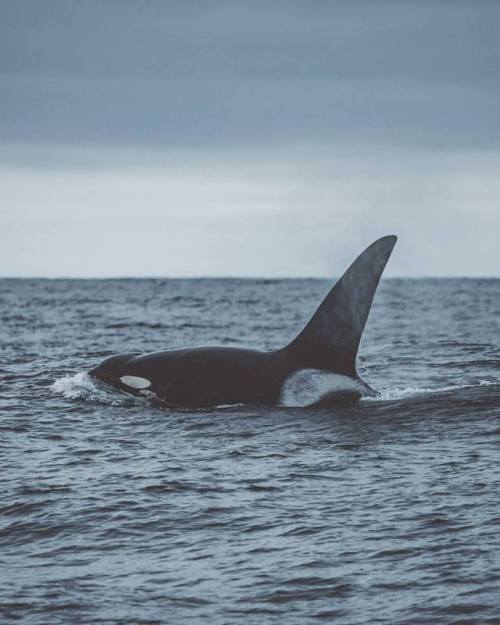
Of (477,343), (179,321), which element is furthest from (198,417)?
(179,321)

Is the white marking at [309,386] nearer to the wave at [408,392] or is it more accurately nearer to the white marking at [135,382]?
the wave at [408,392]

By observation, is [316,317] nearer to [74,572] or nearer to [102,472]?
[102,472]

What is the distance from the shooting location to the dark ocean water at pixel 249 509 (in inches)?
290

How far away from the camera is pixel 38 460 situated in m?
11.6

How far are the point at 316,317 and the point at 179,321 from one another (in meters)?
28.5

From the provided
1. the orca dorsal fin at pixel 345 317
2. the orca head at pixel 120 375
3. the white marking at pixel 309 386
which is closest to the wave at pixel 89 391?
the orca head at pixel 120 375

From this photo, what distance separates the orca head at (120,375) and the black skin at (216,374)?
5 cm

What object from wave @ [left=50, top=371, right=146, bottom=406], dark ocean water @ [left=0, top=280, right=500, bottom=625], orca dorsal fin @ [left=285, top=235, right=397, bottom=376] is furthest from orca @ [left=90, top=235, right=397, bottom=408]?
dark ocean water @ [left=0, top=280, right=500, bottom=625]

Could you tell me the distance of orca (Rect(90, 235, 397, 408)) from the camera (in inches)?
540

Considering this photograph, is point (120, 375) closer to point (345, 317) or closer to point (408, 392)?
point (345, 317)

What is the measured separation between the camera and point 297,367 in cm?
1416

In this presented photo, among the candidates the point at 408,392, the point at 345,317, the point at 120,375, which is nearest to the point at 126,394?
the point at 120,375

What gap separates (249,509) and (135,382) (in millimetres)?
5855

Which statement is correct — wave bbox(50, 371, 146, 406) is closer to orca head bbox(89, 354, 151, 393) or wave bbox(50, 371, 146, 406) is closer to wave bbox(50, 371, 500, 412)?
wave bbox(50, 371, 500, 412)
